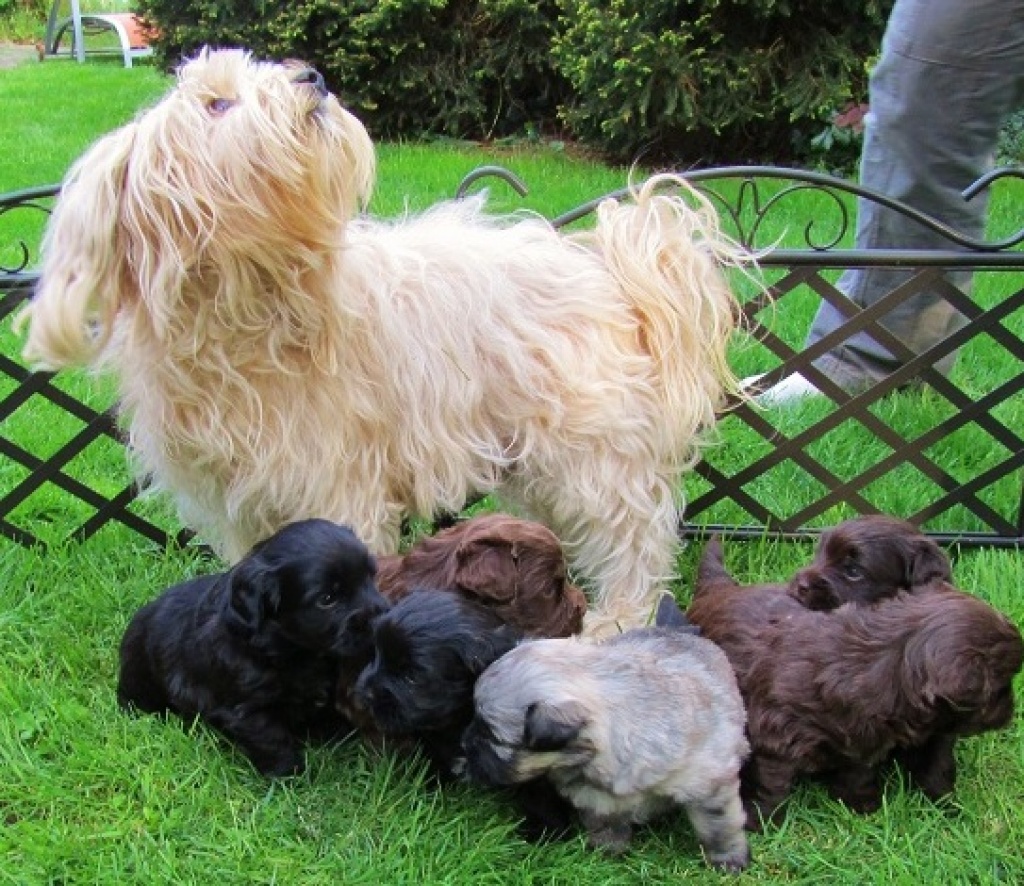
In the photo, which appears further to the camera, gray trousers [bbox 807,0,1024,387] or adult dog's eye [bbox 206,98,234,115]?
gray trousers [bbox 807,0,1024,387]

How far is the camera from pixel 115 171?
2473mm

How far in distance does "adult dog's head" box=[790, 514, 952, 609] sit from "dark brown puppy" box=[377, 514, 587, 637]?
626 millimetres

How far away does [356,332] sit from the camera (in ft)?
9.37

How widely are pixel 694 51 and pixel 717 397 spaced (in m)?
5.25

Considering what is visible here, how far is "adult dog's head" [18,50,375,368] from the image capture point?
245 cm

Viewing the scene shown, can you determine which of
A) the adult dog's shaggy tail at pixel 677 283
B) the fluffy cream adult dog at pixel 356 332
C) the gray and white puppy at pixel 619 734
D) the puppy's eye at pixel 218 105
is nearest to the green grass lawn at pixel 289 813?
the gray and white puppy at pixel 619 734

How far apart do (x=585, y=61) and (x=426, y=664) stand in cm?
660

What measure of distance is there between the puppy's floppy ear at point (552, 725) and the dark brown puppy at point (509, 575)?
53 centimetres

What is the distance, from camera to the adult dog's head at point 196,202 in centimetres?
245

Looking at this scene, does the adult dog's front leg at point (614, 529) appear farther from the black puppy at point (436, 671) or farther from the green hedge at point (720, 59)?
the green hedge at point (720, 59)

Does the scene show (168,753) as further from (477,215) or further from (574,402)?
(477,215)

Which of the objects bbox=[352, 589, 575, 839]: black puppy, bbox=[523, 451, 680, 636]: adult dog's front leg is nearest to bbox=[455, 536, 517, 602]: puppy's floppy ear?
bbox=[352, 589, 575, 839]: black puppy

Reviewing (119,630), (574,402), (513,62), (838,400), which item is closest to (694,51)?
(513,62)

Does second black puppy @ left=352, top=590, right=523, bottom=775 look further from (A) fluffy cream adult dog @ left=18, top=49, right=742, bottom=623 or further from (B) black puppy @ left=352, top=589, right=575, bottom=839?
(A) fluffy cream adult dog @ left=18, top=49, right=742, bottom=623
